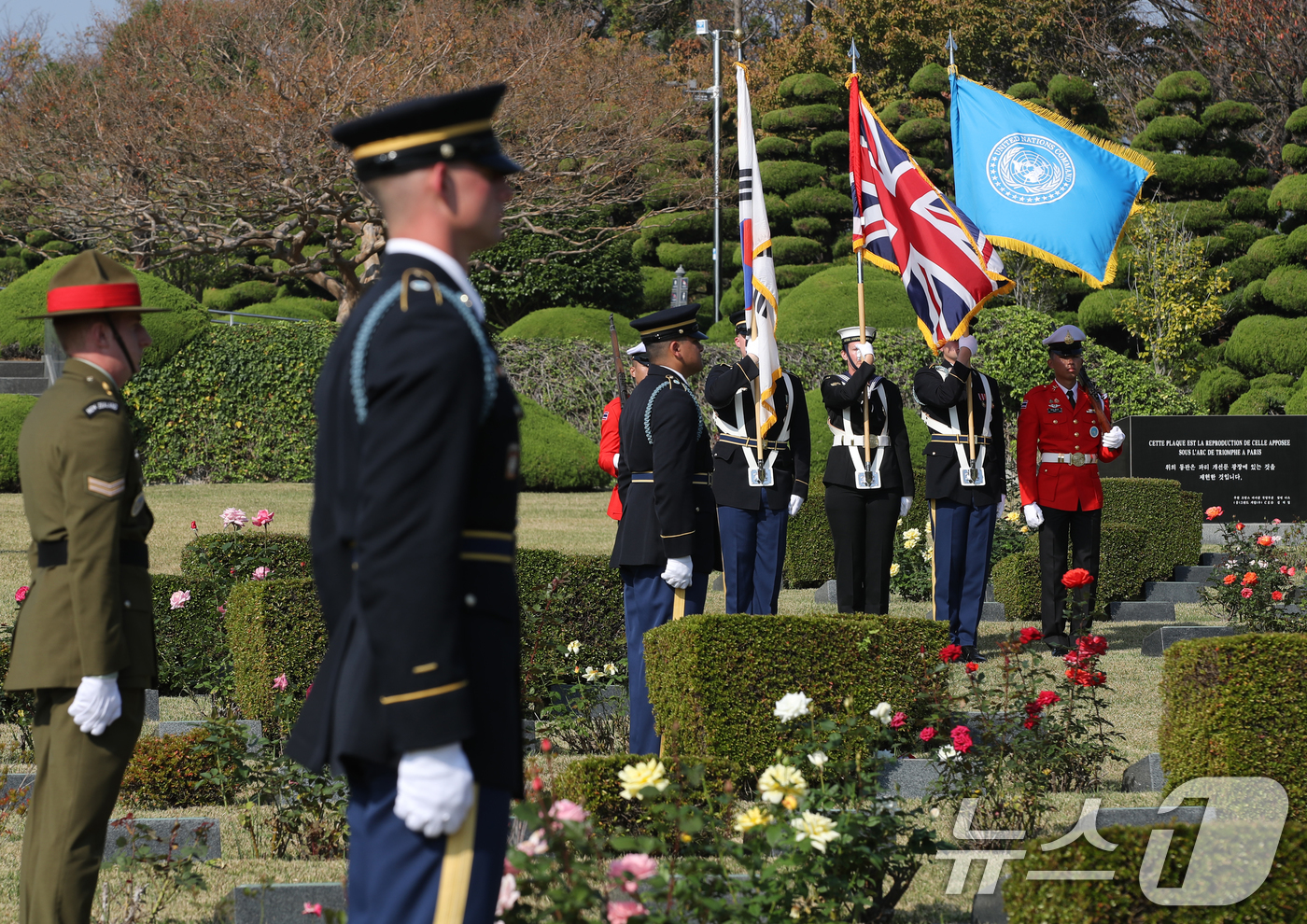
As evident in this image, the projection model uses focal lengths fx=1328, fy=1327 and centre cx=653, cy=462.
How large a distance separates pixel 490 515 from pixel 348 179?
2391 cm

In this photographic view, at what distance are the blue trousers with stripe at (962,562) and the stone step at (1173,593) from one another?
338 centimetres

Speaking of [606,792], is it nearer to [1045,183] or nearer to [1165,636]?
[1165,636]

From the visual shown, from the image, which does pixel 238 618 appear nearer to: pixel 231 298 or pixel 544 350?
pixel 544 350

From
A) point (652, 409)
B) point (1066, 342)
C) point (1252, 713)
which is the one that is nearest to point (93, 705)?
point (652, 409)

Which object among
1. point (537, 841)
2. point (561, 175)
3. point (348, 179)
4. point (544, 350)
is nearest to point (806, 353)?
point (544, 350)

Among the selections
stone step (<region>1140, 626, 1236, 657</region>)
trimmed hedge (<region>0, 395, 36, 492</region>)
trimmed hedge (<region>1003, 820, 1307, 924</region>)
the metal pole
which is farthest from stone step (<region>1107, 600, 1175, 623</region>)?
the metal pole

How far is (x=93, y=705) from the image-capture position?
3352 millimetres

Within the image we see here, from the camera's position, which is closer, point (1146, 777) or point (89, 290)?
point (89, 290)

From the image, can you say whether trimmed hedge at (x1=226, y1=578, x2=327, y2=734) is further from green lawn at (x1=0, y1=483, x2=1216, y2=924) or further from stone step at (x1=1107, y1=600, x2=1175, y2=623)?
stone step at (x1=1107, y1=600, x2=1175, y2=623)

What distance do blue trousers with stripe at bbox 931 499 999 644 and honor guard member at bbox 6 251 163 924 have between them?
243 inches

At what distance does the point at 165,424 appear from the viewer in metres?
18.4

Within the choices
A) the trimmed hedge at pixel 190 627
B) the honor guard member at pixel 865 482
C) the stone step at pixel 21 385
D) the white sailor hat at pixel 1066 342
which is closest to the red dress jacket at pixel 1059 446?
the white sailor hat at pixel 1066 342

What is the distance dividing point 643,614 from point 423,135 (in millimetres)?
3807

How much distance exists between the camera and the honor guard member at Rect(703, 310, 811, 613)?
Result: 26.8ft
